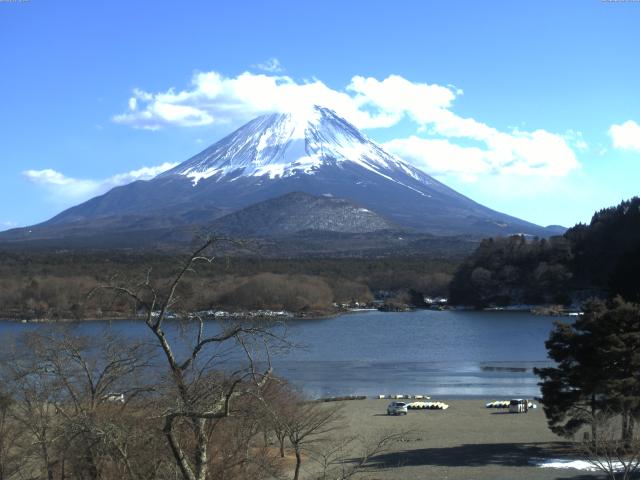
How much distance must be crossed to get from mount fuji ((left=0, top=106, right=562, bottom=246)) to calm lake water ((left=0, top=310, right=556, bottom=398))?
5795 cm

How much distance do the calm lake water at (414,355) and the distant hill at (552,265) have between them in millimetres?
6565

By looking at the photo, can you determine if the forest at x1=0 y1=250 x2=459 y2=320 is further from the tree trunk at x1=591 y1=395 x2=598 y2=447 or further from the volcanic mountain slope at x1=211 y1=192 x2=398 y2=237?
the volcanic mountain slope at x1=211 y1=192 x2=398 y2=237

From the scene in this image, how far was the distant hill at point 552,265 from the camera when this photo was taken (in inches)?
2215

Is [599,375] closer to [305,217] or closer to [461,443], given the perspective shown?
[461,443]

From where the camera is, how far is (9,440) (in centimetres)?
970

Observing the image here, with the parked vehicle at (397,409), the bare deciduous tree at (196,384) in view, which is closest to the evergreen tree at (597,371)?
the parked vehicle at (397,409)

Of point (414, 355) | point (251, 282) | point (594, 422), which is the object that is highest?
point (251, 282)

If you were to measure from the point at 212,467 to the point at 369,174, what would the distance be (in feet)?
484

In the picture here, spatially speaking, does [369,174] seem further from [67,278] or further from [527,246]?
[67,278]

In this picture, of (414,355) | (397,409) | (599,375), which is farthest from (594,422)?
(414,355)

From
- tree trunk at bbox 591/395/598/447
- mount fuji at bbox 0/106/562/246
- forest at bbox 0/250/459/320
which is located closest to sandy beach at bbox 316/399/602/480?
tree trunk at bbox 591/395/598/447

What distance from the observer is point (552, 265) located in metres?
57.8

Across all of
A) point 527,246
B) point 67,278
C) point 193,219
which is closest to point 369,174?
point 193,219

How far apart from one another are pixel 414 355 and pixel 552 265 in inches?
1085
